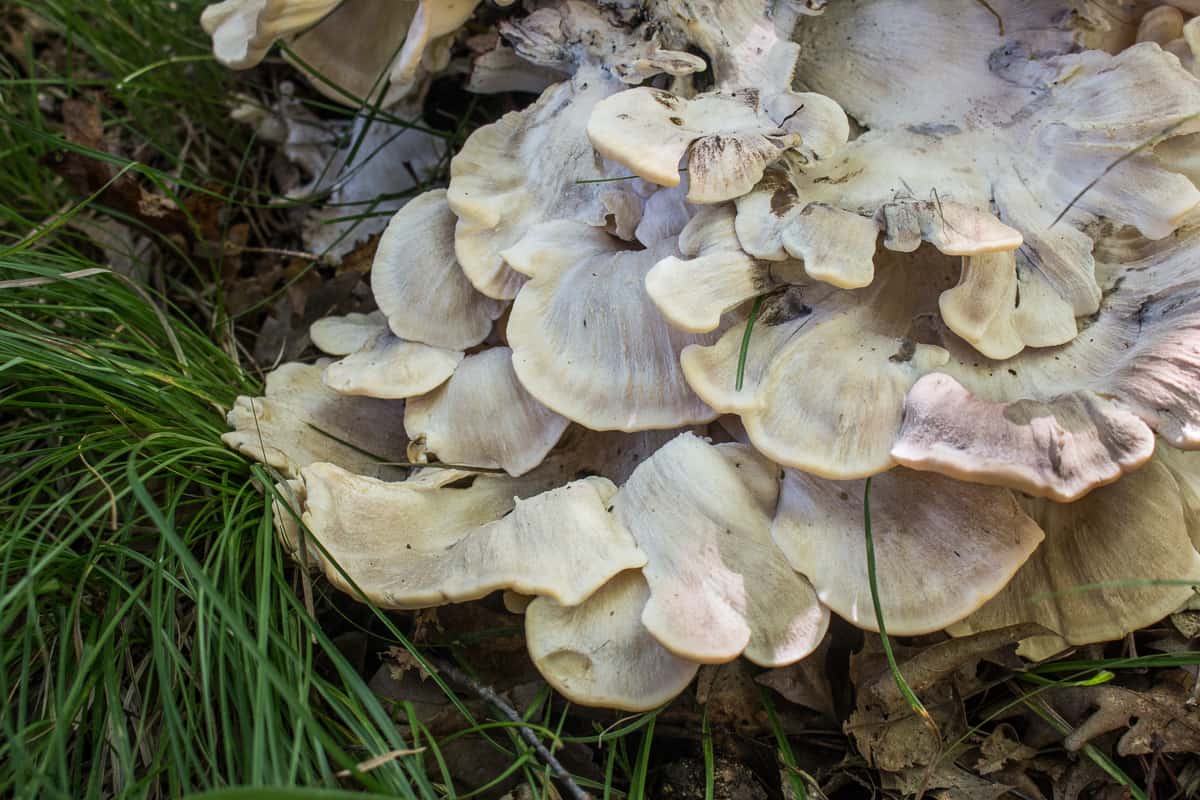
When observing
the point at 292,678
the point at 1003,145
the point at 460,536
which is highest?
the point at 1003,145

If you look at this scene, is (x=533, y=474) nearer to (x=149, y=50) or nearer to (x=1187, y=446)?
(x=1187, y=446)

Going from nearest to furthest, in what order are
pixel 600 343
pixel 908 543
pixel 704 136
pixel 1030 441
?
pixel 1030 441
pixel 908 543
pixel 704 136
pixel 600 343

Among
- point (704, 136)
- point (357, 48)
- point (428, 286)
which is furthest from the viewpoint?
point (357, 48)

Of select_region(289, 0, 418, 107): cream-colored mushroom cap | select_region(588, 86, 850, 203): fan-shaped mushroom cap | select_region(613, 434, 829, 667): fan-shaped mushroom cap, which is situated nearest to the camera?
select_region(613, 434, 829, 667): fan-shaped mushroom cap

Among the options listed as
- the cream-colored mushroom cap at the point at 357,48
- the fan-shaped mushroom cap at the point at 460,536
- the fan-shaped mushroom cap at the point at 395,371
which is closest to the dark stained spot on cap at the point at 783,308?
the fan-shaped mushroom cap at the point at 460,536

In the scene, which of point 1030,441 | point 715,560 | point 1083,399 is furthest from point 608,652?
point 1083,399

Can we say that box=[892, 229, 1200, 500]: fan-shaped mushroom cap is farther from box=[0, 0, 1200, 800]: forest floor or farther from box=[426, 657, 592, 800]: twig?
box=[426, 657, 592, 800]: twig

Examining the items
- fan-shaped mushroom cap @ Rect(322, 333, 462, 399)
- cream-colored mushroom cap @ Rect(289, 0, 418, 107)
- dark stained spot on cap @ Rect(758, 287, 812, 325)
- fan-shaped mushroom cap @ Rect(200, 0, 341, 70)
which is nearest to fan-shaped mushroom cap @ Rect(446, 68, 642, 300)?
fan-shaped mushroom cap @ Rect(322, 333, 462, 399)

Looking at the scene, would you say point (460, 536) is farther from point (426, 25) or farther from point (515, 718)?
point (426, 25)

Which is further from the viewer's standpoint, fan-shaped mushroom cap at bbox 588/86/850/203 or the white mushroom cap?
fan-shaped mushroom cap at bbox 588/86/850/203
